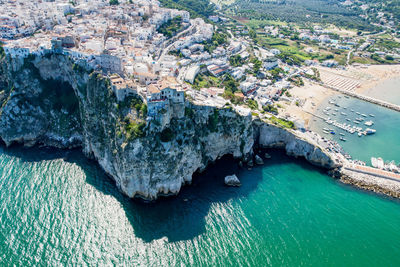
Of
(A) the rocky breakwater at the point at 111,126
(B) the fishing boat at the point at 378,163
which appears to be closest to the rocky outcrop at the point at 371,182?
(B) the fishing boat at the point at 378,163

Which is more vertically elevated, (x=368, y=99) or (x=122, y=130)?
(x=122, y=130)

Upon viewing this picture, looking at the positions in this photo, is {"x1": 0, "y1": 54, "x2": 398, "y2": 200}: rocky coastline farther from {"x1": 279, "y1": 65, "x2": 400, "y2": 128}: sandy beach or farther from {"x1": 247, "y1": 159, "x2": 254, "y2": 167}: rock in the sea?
{"x1": 279, "y1": 65, "x2": 400, "y2": 128}: sandy beach

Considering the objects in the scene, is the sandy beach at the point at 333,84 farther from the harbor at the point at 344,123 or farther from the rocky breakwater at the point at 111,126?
the rocky breakwater at the point at 111,126

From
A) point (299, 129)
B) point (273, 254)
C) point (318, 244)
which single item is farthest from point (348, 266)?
point (299, 129)

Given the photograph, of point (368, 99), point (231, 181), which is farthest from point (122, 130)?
point (368, 99)

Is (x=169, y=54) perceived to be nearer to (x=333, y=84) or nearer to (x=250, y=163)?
(x=250, y=163)

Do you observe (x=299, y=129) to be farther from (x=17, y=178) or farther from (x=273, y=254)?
(x=17, y=178)

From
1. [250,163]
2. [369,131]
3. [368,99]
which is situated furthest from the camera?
[368,99]
